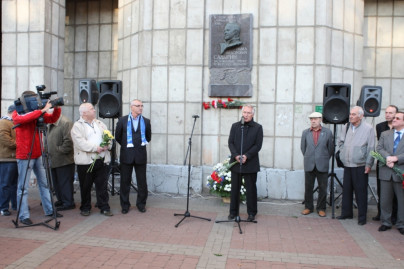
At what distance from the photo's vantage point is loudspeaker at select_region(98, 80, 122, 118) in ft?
26.5

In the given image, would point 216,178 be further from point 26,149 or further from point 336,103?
point 26,149

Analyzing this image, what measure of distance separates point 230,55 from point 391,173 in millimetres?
4007

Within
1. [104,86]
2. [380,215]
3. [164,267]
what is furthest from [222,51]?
[164,267]

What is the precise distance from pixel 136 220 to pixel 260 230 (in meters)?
2.03

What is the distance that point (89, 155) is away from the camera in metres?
6.80

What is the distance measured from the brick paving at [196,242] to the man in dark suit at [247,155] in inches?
15.5

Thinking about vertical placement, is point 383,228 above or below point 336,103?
below

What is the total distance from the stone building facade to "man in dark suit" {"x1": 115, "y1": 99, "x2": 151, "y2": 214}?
1509mm

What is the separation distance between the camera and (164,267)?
4625 mm

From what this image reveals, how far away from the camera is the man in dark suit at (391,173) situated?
626 cm

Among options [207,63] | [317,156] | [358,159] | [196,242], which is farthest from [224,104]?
[196,242]

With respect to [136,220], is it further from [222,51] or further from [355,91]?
[355,91]

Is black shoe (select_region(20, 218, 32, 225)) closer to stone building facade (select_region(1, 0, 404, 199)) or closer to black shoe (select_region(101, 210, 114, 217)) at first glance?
black shoe (select_region(101, 210, 114, 217))

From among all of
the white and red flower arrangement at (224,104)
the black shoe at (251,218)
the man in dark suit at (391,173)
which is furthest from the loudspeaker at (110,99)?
the man in dark suit at (391,173)
